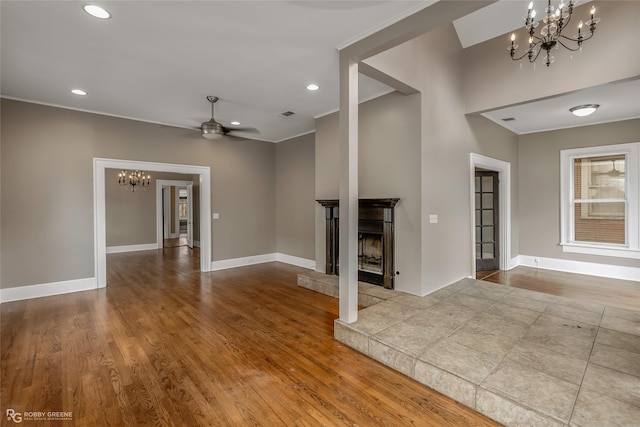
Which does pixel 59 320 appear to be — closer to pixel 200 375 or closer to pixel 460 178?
pixel 200 375

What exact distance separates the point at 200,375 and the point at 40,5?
319cm

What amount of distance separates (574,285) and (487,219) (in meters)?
1.73

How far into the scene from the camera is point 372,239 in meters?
4.39

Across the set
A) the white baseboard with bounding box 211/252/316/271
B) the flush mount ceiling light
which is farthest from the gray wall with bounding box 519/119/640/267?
the white baseboard with bounding box 211/252/316/271

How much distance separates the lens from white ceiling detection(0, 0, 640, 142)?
2.31 m

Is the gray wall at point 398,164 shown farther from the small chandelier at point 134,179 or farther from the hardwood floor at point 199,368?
the small chandelier at point 134,179

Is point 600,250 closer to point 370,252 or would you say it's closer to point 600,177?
point 600,177

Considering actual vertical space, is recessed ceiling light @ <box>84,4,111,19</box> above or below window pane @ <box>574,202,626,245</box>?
above

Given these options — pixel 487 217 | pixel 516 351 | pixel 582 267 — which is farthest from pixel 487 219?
pixel 516 351

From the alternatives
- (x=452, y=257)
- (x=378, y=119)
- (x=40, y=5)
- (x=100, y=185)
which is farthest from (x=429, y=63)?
(x=100, y=185)

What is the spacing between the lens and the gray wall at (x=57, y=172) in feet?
13.3

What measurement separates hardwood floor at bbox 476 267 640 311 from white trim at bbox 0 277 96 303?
678 centimetres

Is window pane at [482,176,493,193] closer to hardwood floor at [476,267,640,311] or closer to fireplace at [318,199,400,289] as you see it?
hardwood floor at [476,267,640,311]

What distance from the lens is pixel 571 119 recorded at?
5156mm
